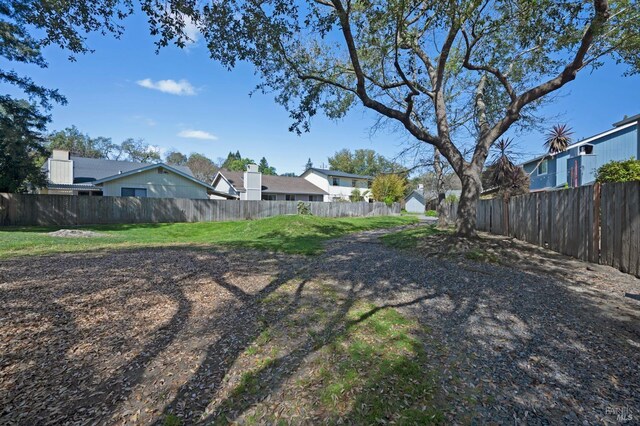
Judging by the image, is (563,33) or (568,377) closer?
(568,377)

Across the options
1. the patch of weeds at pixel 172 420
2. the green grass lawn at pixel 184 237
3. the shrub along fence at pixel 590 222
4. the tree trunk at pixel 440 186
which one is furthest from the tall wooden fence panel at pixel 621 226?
the tree trunk at pixel 440 186

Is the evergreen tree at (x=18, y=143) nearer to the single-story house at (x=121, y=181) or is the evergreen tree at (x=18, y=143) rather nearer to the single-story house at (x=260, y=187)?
the single-story house at (x=121, y=181)

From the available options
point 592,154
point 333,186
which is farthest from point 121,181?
point 592,154

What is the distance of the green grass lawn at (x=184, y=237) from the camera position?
9969 mm

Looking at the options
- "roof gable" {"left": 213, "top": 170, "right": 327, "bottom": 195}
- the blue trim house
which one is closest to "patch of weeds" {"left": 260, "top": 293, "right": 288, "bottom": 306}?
the blue trim house

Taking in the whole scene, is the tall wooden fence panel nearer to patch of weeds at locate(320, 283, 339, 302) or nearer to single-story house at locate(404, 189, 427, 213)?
patch of weeds at locate(320, 283, 339, 302)

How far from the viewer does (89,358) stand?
303 centimetres

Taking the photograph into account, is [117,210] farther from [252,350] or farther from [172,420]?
[172,420]

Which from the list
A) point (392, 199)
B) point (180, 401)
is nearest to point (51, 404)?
point (180, 401)

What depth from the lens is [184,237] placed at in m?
15.9

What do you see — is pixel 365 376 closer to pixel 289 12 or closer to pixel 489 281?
pixel 489 281

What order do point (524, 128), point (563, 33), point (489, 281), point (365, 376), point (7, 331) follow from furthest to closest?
point (524, 128)
point (563, 33)
point (489, 281)
point (7, 331)
point (365, 376)

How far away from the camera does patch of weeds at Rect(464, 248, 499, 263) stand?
7.62 m

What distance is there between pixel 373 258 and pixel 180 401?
642 centimetres
